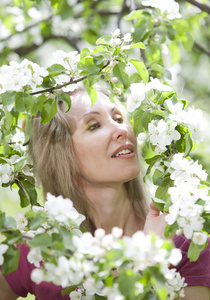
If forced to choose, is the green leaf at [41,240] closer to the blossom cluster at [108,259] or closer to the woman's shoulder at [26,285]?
the blossom cluster at [108,259]

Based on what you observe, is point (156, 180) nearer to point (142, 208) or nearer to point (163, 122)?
point (163, 122)

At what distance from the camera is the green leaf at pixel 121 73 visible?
4.93 ft

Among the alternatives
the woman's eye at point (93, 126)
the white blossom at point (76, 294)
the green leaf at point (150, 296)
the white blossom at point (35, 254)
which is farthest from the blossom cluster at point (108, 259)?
the woman's eye at point (93, 126)

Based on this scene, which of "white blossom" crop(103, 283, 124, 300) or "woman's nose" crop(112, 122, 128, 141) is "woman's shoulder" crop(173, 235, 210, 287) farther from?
"white blossom" crop(103, 283, 124, 300)

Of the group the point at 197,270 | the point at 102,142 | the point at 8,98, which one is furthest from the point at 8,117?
the point at 197,270

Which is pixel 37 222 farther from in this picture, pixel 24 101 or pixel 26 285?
pixel 26 285

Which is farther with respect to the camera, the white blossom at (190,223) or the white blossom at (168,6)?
Answer: the white blossom at (168,6)

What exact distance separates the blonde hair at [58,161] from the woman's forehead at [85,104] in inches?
1.9

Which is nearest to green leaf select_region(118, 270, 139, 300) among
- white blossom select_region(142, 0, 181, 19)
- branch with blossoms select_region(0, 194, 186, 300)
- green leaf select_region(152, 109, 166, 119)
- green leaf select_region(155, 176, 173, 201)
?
branch with blossoms select_region(0, 194, 186, 300)

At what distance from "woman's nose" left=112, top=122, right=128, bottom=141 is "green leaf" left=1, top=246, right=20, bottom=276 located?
67 centimetres

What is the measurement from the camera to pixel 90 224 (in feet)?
6.69

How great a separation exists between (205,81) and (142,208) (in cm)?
290

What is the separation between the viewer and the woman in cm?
181

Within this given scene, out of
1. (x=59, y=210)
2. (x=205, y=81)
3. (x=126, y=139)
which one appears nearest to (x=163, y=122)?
(x=126, y=139)
